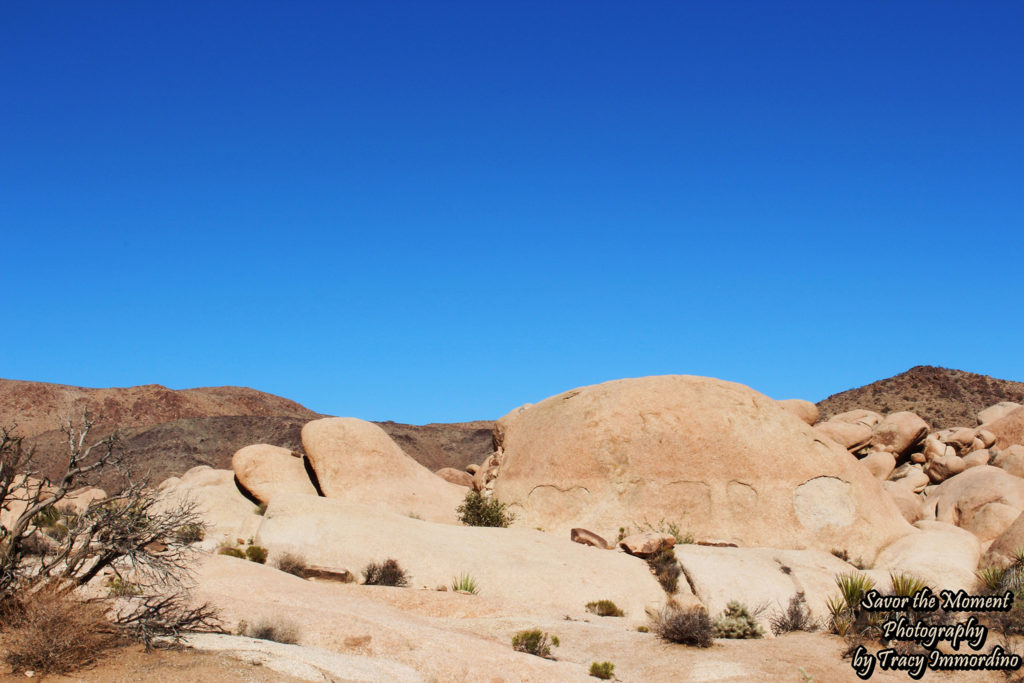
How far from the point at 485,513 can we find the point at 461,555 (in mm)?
5249

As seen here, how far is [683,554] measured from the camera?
62.0 ft

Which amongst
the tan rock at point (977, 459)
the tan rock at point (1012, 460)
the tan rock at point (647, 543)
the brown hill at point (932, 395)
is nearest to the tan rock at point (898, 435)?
the tan rock at point (977, 459)

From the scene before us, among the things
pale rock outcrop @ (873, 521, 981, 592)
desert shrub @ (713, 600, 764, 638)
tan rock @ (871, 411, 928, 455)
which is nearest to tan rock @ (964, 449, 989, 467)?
tan rock @ (871, 411, 928, 455)

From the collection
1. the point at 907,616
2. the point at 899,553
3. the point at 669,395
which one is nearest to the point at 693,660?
the point at 907,616

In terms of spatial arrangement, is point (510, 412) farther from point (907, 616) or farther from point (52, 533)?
point (907, 616)

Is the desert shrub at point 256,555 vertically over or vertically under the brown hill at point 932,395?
under

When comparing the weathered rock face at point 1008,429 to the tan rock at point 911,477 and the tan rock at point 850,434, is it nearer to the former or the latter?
the tan rock at point 911,477

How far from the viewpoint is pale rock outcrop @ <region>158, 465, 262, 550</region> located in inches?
800

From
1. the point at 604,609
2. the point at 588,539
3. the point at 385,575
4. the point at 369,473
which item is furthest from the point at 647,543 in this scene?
the point at 369,473

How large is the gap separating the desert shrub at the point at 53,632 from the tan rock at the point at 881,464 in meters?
29.6

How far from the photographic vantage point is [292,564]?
17.0 m

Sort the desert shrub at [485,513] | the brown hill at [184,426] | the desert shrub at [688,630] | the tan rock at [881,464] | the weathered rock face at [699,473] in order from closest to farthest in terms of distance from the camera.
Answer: the desert shrub at [688,630]
the weathered rock face at [699,473]
the desert shrub at [485,513]
the tan rock at [881,464]
the brown hill at [184,426]

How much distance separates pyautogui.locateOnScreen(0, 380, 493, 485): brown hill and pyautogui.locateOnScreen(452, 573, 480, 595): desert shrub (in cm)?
2713

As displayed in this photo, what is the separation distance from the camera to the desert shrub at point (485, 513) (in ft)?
75.5
